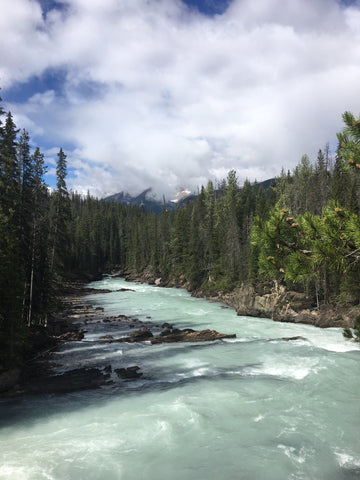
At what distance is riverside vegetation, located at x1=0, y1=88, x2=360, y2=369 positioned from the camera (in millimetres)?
5531

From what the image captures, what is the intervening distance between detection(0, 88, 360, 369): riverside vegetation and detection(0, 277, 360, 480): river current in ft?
Result: 13.1

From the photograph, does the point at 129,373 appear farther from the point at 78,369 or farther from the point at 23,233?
the point at 23,233

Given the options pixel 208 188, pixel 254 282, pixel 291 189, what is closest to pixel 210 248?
pixel 254 282

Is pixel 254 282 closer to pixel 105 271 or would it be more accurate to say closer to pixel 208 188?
pixel 208 188

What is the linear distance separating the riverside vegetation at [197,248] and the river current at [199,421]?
4000 millimetres

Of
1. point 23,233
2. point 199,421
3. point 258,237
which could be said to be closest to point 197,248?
point 23,233

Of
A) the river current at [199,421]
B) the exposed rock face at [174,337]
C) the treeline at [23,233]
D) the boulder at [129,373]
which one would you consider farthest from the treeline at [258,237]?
the treeline at [23,233]

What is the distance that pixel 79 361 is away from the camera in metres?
17.9

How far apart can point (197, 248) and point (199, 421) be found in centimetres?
5134

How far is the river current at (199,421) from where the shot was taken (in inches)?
344

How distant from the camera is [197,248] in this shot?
204 ft

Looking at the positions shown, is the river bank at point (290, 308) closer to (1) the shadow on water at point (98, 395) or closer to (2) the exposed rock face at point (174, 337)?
(2) the exposed rock face at point (174, 337)

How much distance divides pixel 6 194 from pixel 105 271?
8475cm

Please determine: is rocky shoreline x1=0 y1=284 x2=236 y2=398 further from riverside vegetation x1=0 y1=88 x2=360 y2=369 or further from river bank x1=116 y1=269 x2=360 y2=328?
river bank x1=116 y1=269 x2=360 y2=328
